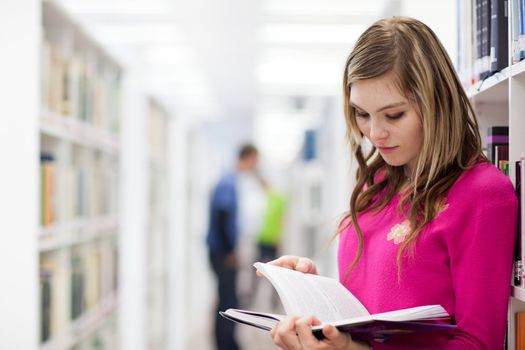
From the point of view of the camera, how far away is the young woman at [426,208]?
0.99 m

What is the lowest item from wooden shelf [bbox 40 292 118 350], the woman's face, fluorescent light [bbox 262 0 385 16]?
wooden shelf [bbox 40 292 118 350]

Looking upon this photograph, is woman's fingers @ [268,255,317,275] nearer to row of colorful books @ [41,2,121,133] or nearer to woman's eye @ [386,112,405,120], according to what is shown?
woman's eye @ [386,112,405,120]

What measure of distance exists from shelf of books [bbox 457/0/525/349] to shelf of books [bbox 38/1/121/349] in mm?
1405

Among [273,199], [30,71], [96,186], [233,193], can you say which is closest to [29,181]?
[30,71]

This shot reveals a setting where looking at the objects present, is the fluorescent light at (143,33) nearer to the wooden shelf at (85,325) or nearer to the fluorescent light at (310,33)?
the fluorescent light at (310,33)

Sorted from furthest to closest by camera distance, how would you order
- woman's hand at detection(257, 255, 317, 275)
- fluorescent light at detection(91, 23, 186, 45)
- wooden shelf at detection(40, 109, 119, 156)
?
fluorescent light at detection(91, 23, 186, 45) < wooden shelf at detection(40, 109, 119, 156) < woman's hand at detection(257, 255, 317, 275)

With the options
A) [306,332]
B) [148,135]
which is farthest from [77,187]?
[306,332]

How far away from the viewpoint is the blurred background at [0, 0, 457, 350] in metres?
1.84

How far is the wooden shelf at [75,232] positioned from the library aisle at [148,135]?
0.01 meters

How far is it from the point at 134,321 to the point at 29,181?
5.15 ft

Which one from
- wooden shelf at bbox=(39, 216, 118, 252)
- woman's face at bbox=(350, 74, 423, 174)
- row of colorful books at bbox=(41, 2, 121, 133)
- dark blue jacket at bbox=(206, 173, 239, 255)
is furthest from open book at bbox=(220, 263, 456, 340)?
dark blue jacket at bbox=(206, 173, 239, 255)

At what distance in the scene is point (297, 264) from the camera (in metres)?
1.31

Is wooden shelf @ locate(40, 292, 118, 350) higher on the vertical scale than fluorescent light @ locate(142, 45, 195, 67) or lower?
lower

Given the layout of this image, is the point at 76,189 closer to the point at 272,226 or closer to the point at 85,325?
the point at 85,325
